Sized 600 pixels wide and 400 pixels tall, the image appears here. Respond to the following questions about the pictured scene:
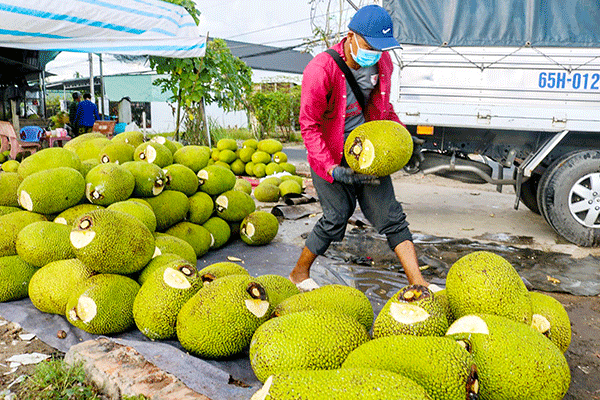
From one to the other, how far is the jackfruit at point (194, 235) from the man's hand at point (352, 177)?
1.37 m

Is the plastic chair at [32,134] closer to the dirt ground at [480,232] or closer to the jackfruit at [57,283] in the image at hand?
the dirt ground at [480,232]

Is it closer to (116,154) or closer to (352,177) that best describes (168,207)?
(116,154)

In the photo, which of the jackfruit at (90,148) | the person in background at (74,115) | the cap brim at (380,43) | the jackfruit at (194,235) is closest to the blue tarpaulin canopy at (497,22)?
the cap brim at (380,43)

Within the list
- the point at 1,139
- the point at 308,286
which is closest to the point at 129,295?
the point at 308,286

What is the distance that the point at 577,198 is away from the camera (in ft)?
14.9

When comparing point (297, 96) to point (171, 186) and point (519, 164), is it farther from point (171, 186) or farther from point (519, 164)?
point (171, 186)

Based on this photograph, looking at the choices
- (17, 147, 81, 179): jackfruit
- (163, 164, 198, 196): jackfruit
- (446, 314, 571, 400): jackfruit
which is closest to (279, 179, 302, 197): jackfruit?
(163, 164, 198, 196): jackfruit

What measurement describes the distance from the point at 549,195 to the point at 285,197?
3.03 m

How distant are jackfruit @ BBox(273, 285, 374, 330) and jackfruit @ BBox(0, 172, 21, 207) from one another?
216cm

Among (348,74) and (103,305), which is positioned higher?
(348,74)

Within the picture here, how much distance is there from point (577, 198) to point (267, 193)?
3.49 meters

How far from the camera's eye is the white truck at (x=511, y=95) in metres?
4.54

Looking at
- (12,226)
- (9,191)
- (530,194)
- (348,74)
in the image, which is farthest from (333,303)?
(530,194)

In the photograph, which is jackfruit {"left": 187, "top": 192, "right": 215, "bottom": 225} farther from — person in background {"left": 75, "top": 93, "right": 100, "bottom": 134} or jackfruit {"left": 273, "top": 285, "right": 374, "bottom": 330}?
person in background {"left": 75, "top": 93, "right": 100, "bottom": 134}
